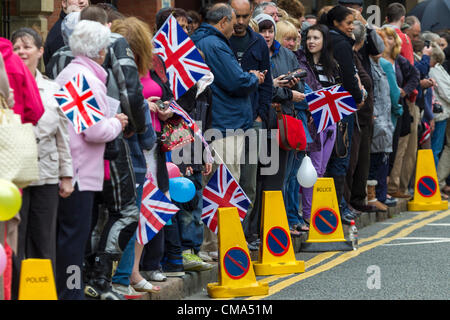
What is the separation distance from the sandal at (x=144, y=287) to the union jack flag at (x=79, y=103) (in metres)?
1.54

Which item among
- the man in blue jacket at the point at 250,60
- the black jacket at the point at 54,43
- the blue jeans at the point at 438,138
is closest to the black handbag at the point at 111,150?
the black jacket at the point at 54,43

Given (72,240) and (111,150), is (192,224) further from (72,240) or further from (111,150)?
(72,240)

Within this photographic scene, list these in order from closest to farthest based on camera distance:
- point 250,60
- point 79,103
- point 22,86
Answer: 1. point 22,86
2. point 79,103
3. point 250,60

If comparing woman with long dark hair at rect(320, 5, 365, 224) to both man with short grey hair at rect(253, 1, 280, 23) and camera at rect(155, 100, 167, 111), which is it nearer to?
man with short grey hair at rect(253, 1, 280, 23)

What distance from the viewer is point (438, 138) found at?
59.3ft

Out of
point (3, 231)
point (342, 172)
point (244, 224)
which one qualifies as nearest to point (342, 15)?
point (342, 172)

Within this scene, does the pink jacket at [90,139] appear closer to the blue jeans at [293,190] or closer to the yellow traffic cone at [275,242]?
the yellow traffic cone at [275,242]

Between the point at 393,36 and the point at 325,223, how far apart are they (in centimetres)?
442

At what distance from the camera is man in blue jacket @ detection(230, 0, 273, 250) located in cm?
1091

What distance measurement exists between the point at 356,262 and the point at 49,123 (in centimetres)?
418

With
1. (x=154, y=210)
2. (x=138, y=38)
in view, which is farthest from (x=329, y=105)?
(x=138, y=38)

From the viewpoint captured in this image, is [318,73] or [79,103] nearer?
[79,103]

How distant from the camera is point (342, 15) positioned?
527 inches
